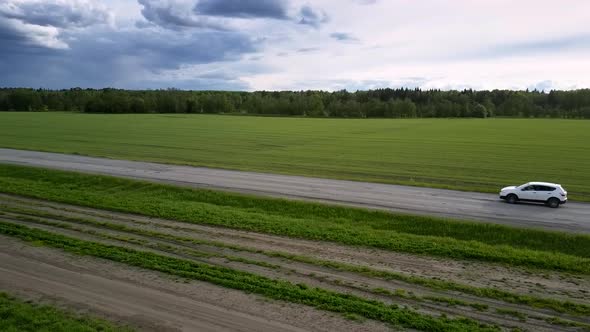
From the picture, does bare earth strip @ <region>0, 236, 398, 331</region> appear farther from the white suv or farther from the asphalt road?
the white suv

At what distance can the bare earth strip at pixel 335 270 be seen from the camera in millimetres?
13531

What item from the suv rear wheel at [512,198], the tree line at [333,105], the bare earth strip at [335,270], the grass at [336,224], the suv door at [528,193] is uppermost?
the tree line at [333,105]

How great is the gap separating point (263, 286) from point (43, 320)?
20.5 feet

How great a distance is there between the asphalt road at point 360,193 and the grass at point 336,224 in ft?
10.3

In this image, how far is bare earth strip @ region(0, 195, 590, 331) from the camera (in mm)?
13531

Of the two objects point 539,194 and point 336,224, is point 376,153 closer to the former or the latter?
point 539,194

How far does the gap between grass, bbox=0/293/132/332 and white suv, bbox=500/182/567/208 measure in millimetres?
26910

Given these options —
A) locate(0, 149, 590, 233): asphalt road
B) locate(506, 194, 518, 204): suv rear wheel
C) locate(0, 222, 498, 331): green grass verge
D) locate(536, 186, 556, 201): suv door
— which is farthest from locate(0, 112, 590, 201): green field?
locate(0, 222, 498, 331): green grass verge

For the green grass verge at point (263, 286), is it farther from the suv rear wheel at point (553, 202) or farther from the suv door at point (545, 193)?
the suv rear wheel at point (553, 202)

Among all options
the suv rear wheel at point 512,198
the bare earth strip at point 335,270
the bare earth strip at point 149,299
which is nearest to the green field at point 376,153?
the suv rear wheel at point 512,198

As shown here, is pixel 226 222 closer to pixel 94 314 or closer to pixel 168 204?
pixel 168 204

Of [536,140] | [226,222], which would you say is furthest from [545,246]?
[536,140]

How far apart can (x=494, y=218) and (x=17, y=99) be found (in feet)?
663

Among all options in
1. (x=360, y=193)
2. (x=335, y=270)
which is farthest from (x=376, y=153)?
(x=335, y=270)
